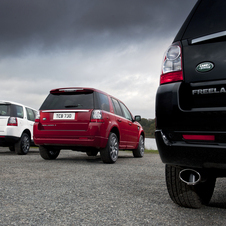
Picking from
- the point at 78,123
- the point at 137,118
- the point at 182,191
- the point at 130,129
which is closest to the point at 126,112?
the point at 130,129

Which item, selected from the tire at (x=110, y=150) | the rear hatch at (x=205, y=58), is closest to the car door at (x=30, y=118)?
the tire at (x=110, y=150)

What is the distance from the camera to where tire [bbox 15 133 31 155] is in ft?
31.5

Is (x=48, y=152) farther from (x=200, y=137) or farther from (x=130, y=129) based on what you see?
(x=200, y=137)

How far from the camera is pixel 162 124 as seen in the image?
254cm

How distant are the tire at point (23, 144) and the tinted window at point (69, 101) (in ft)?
9.54

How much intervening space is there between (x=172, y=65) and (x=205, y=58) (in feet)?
0.98

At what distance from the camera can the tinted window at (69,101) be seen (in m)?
6.96

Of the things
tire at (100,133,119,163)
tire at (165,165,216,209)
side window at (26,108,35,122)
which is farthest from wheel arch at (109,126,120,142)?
tire at (165,165,216,209)

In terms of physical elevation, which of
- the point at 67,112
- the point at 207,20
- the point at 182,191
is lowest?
the point at 182,191

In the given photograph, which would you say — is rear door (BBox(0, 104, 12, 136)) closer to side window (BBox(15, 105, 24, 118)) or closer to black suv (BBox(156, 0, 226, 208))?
side window (BBox(15, 105, 24, 118))

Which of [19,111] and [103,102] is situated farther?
[19,111]

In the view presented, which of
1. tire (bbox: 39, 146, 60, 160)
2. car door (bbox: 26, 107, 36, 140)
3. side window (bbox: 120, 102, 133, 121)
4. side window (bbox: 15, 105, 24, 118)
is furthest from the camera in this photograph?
car door (bbox: 26, 107, 36, 140)

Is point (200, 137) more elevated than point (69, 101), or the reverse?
point (69, 101)

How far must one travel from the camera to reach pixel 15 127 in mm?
9438
